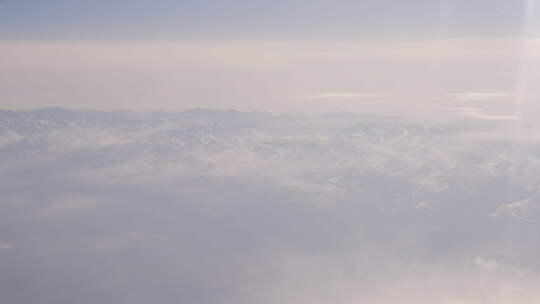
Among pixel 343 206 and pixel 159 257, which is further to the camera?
pixel 343 206

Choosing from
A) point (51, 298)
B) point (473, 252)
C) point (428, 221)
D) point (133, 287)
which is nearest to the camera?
point (51, 298)

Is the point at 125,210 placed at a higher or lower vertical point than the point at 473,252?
higher

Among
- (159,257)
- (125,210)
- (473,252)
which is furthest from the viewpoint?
(125,210)

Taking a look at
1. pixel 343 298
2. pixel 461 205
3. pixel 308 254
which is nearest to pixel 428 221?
pixel 461 205

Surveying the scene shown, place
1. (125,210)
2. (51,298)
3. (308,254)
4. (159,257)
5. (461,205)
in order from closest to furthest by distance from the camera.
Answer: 1. (51,298)
2. (159,257)
3. (308,254)
4. (125,210)
5. (461,205)

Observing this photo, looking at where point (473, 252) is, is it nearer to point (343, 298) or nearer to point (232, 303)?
point (343, 298)

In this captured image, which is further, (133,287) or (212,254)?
(212,254)

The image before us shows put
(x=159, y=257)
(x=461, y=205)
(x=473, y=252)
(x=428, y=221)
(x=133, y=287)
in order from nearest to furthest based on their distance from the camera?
(x=133, y=287)
(x=159, y=257)
(x=473, y=252)
(x=428, y=221)
(x=461, y=205)

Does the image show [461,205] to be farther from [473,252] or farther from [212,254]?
[212,254]

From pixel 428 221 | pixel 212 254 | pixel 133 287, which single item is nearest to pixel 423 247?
pixel 428 221
